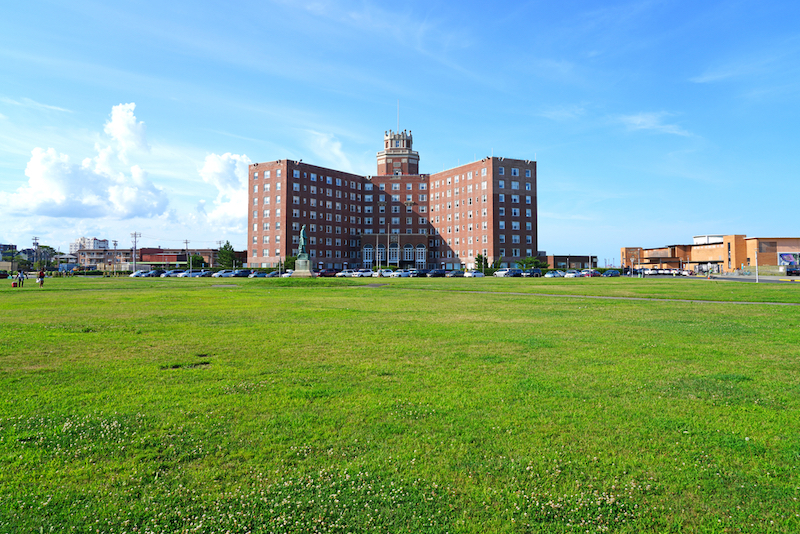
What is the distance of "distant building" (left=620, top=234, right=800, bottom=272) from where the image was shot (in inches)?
4473

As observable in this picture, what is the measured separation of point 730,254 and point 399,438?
143m

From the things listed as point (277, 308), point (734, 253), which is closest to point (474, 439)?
point (277, 308)

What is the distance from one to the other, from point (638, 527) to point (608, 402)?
3754mm

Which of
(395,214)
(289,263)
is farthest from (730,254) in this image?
(289,263)

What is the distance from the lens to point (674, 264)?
148500 mm

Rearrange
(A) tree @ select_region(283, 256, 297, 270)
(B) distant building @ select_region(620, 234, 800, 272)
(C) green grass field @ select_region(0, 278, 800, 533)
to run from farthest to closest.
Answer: (A) tree @ select_region(283, 256, 297, 270) → (B) distant building @ select_region(620, 234, 800, 272) → (C) green grass field @ select_region(0, 278, 800, 533)

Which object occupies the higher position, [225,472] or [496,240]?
[496,240]

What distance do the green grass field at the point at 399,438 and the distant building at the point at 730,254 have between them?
117554 mm

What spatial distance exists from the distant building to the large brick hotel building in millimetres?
49627

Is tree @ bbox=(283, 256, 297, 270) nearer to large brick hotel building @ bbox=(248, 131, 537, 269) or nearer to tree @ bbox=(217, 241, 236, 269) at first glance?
large brick hotel building @ bbox=(248, 131, 537, 269)

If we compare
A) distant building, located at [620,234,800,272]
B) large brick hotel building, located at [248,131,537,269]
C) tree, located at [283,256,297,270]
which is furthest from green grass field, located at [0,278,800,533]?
distant building, located at [620,234,800,272]

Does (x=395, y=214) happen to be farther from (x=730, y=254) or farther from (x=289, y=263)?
(x=730, y=254)

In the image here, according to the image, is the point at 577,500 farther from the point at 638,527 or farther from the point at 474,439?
the point at 474,439

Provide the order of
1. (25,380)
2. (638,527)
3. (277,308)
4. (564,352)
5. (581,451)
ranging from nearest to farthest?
(638,527)
(581,451)
(25,380)
(564,352)
(277,308)
